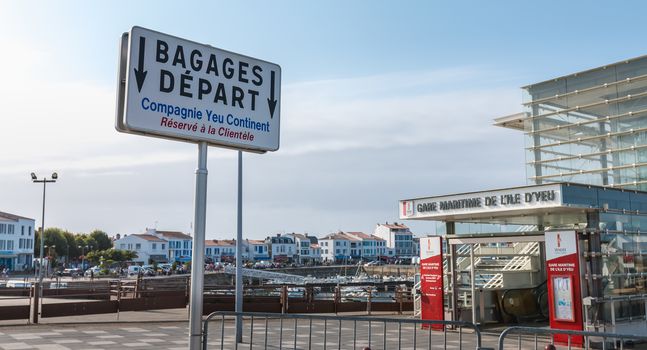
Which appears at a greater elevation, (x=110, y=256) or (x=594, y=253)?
(x=110, y=256)

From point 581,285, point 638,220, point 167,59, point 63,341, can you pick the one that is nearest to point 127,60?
point 167,59

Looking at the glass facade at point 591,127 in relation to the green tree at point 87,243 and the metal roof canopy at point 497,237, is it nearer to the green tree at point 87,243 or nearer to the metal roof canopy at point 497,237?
the metal roof canopy at point 497,237

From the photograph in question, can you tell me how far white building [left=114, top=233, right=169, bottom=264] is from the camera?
136500 millimetres

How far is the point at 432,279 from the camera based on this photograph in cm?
1900

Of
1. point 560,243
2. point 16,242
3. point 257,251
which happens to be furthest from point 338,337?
point 257,251

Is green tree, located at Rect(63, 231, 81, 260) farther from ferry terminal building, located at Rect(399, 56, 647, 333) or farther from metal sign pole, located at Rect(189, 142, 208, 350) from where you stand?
metal sign pole, located at Rect(189, 142, 208, 350)

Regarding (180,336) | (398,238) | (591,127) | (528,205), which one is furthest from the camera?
(398,238)

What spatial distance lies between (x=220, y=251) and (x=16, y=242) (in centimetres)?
6161

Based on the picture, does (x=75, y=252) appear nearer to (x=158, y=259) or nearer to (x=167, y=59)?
(x=158, y=259)

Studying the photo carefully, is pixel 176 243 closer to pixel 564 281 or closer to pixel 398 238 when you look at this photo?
pixel 398 238

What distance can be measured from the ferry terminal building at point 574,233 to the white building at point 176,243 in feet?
399

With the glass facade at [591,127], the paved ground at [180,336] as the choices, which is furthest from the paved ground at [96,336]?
the glass facade at [591,127]

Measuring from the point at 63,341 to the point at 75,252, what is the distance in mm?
111940

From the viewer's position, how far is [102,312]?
22125mm
